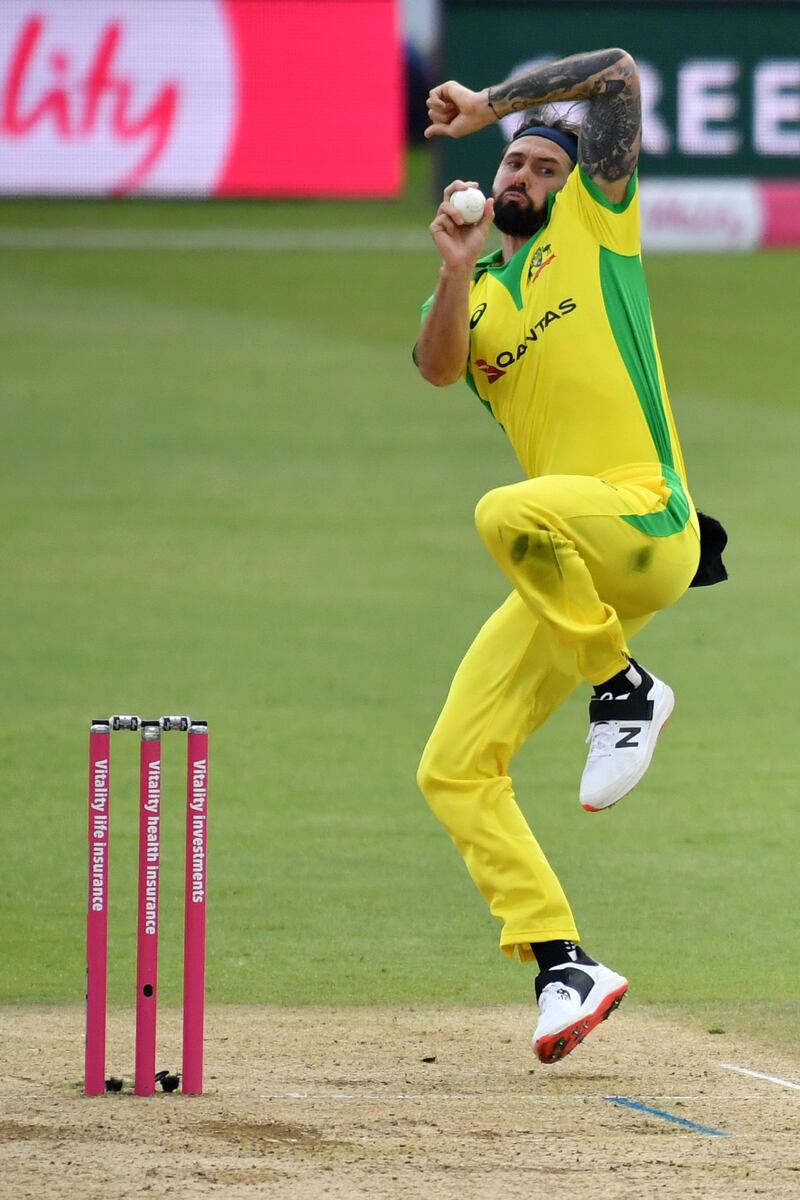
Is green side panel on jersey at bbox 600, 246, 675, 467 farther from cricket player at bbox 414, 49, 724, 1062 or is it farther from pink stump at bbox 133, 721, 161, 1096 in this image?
pink stump at bbox 133, 721, 161, 1096

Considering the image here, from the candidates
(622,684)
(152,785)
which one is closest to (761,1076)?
(622,684)

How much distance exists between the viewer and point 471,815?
19.7ft

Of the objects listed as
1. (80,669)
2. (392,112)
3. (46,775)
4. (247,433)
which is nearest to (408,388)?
(247,433)

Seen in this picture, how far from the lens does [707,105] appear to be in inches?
1109

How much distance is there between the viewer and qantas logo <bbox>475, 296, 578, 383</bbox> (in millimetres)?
5992

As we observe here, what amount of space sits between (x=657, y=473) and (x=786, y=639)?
730cm

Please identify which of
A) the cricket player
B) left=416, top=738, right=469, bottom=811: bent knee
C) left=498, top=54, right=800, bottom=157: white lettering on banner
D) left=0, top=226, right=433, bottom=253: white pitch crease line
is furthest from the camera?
left=0, top=226, right=433, bottom=253: white pitch crease line

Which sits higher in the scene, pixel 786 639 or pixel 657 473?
pixel 657 473

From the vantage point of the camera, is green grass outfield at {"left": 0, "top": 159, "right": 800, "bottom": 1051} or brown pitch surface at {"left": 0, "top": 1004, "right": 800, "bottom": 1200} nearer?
brown pitch surface at {"left": 0, "top": 1004, "right": 800, "bottom": 1200}

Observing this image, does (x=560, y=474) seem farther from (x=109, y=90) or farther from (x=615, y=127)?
(x=109, y=90)

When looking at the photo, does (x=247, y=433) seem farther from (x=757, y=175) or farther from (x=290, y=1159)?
(x=290, y=1159)

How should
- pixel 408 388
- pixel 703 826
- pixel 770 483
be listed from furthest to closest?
pixel 408 388 → pixel 770 483 → pixel 703 826

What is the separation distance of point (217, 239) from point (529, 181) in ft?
80.4

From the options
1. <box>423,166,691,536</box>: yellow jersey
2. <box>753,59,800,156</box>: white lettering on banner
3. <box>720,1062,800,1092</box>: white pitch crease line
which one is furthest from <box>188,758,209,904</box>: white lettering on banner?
<box>753,59,800,156</box>: white lettering on banner
